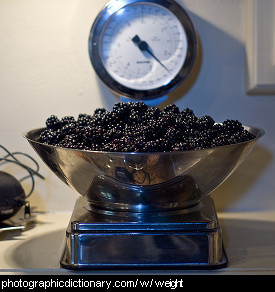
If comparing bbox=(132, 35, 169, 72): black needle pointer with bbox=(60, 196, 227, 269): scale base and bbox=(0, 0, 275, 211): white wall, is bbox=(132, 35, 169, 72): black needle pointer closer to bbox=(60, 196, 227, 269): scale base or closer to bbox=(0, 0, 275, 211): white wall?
bbox=(0, 0, 275, 211): white wall

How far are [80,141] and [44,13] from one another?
476mm

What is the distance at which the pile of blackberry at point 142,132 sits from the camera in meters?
0.85

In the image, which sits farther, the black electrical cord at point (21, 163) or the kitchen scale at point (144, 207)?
the black electrical cord at point (21, 163)

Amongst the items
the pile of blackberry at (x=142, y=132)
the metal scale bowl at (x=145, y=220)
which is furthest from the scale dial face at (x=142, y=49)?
the metal scale bowl at (x=145, y=220)

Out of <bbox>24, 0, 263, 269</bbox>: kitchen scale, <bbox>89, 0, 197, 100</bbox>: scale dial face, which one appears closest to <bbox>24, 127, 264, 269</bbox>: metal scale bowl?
<bbox>24, 0, 263, 269</bbox>: kitchen scale

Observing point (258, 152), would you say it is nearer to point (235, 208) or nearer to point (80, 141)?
point (235, 208)

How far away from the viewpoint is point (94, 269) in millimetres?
882

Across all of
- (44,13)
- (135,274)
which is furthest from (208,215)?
(44,13)

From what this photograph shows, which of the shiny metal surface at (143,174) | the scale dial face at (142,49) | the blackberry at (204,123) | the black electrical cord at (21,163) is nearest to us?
the shiny metal surface at (143,174)

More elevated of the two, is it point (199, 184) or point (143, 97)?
point (143, 97)

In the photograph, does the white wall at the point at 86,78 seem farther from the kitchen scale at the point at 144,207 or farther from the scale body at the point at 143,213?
the kitchen scale at the point at 144,207

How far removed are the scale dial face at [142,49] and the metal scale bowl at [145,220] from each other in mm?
341

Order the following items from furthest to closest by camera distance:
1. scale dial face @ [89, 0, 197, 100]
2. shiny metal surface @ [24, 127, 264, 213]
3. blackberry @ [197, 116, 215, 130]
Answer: scale dial face @ [89, 0, 197, 100]
blackberry @ [197, 116, 215, 130]
shiny metal surface @ [24, 127, 264, 213]

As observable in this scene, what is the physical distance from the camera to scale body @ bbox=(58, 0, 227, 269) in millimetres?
873
